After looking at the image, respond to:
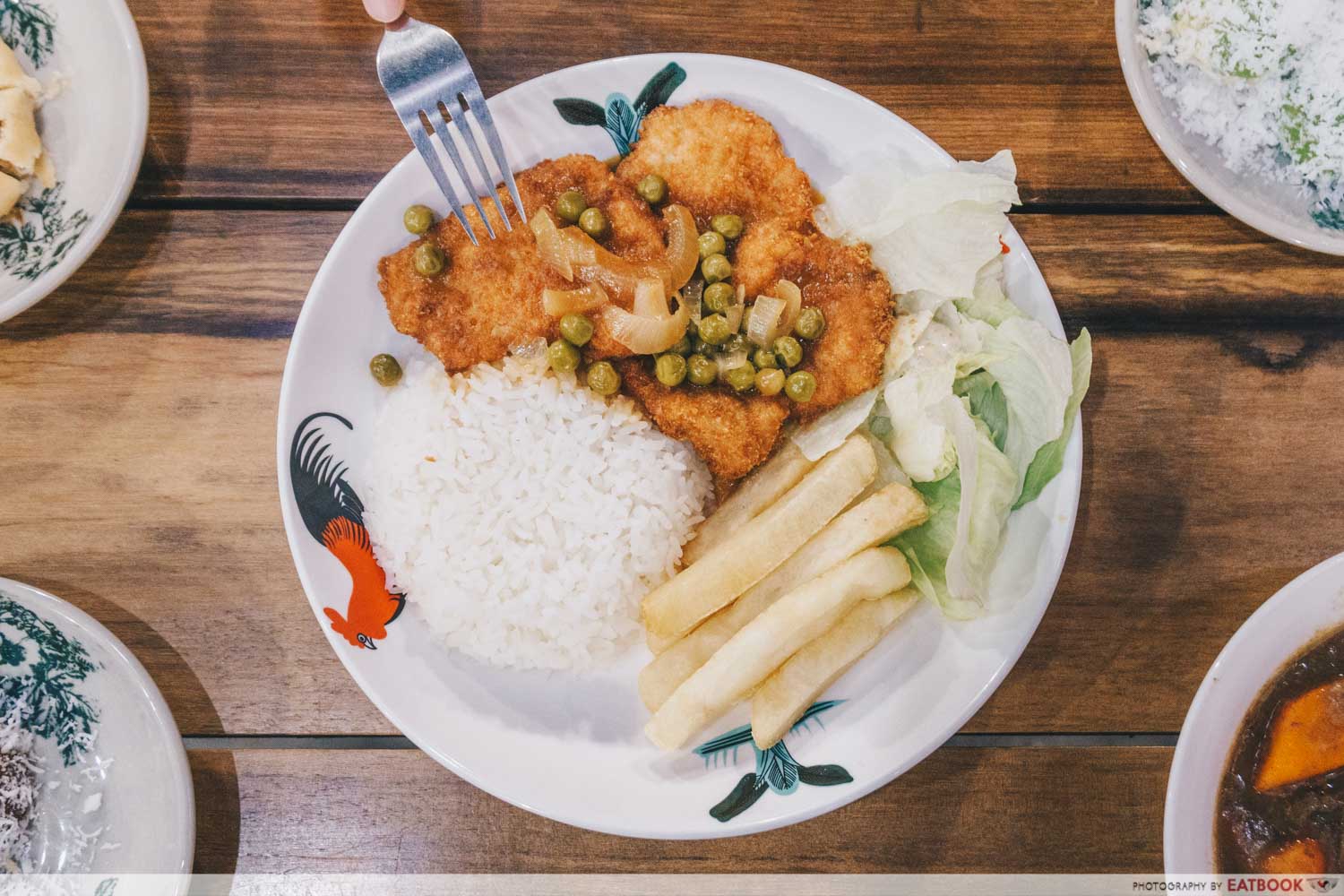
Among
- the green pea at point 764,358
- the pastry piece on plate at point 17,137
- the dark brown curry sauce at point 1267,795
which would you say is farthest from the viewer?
the pastry piece on plate at point 17,137

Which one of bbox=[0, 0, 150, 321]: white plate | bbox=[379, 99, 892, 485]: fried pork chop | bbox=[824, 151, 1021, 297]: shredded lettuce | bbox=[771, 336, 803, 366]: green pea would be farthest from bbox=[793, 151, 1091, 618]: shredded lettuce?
bbox=[0, 0, 150, 321]: white plate

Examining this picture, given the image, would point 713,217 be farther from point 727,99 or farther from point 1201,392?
point 1201,392

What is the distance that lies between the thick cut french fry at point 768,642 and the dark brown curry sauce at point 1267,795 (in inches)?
45.4

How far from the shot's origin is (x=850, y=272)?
2.54 meters

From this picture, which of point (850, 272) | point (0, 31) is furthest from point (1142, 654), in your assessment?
point (0, 31)

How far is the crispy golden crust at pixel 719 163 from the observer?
2.54m

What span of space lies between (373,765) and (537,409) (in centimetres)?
132

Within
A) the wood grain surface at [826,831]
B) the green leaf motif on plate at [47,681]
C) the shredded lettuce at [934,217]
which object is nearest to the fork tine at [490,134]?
the shredded lettuce at [934,217]

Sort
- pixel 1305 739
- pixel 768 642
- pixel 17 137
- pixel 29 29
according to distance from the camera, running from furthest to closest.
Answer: pixel 29 29, pixel 17 137, pixel 1305 739, pixel 768 642

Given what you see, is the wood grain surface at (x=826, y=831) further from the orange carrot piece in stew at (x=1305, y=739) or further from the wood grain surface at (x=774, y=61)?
the wood grain surface at (x=774, y=61)

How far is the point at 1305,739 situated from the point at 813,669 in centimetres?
144

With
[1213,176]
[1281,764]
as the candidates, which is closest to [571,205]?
[1213,176]

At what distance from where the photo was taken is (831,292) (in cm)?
254

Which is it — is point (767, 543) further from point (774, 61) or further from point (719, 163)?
point (774, 61)
